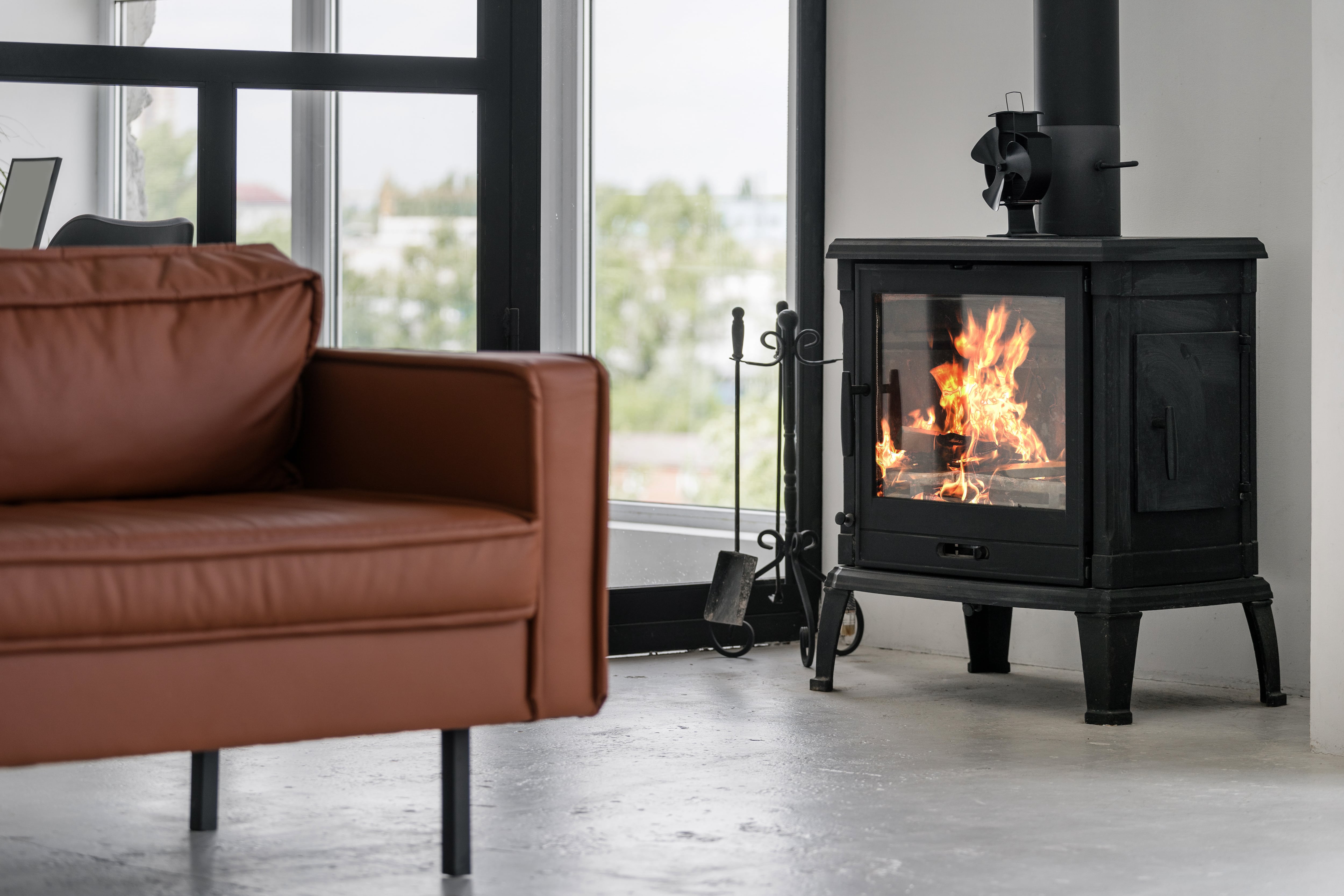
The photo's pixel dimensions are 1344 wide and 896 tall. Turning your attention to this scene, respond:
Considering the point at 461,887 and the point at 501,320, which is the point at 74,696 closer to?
the point at 461,887

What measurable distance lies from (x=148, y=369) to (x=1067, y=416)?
180 centimetres

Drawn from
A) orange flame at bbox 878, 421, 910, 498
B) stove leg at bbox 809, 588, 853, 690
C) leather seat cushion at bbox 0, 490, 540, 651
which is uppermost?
orange flame at bbox 878, 421, 910, 498

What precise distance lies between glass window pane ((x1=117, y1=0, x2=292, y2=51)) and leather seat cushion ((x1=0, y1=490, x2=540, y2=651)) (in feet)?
5.58

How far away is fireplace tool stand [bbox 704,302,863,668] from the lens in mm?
4004

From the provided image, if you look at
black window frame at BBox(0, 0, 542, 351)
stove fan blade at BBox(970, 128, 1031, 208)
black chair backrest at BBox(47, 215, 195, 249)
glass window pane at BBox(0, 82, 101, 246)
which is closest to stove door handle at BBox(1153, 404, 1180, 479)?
stove fan blade at BBox(970, 128, 1031, 208)

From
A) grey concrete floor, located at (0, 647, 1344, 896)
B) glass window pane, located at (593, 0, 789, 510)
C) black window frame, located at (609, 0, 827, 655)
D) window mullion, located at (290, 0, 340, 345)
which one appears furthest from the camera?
black window frame, located at (609, 0, 827, 655)

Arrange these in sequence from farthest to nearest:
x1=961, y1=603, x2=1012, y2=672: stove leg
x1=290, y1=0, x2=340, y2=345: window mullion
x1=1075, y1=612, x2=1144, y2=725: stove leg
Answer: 1. x1=961, y1=603, x2=1012, y2=672: stove leg
2. x1=290, y1=0, x2=340, y2=345: window mullion
3. x1=1075, y1=612, x2=1144, y2=725: stove leg

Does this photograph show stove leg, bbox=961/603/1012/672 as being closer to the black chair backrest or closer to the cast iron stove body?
the cast iron stove body

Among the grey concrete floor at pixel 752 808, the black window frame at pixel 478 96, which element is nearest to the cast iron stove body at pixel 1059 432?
the grey concrete floor at pixel 752 808

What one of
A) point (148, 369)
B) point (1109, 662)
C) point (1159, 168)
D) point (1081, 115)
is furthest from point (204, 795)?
point (1159, 168)

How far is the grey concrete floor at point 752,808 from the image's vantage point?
2.31 m

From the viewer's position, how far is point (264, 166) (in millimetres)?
3713

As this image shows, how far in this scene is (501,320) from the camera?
3.94m

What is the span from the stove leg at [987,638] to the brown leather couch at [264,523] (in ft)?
6.14
